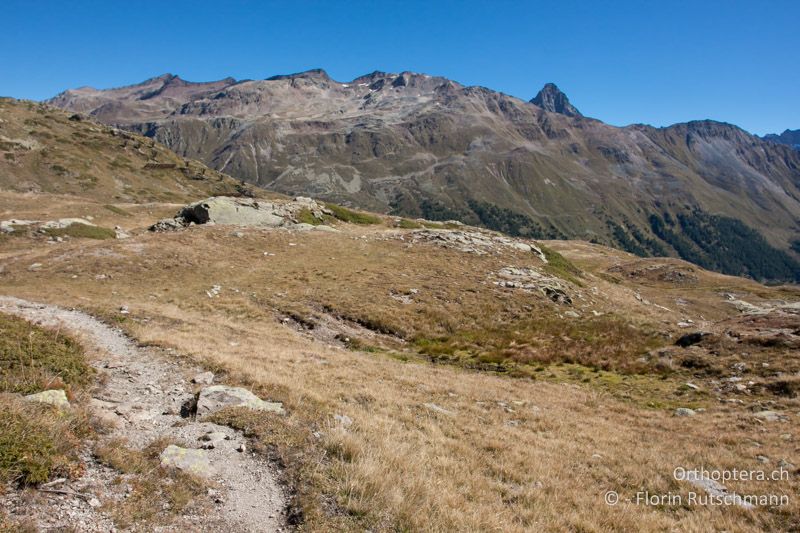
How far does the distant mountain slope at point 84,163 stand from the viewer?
117 meters

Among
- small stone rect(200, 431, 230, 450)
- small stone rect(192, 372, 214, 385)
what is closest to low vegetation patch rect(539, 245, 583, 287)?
small stone rect(192, 372, 214, 385)

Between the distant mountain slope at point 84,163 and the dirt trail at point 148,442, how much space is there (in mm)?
127209

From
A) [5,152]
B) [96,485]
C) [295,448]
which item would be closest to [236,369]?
[295,448]

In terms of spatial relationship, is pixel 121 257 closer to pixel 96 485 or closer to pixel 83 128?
pixel 96 485

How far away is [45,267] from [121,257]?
4708 millimetres

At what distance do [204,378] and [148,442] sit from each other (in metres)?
4.82

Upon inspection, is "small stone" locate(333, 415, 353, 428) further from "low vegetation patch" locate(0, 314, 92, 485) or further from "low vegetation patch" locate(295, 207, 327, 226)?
"low vegetation patch" locate(295, 207, 327, 226)

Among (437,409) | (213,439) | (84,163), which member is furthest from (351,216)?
(84,163)

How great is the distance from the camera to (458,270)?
119ft

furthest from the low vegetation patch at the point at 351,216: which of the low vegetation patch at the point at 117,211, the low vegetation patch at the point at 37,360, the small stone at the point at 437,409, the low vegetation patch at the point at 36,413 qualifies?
the low vegetation patch at the point at 36,413

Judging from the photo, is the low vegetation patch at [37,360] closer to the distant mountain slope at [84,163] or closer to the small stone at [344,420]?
the small stone at [344,420]

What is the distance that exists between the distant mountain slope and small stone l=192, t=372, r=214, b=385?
128 meters

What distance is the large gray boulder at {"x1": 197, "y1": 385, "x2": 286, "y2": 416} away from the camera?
10.4m

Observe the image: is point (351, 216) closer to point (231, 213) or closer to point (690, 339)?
point (231, 213)
